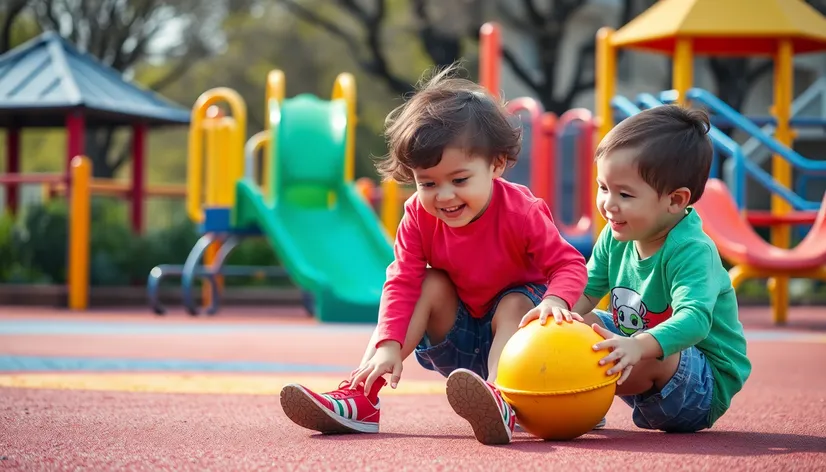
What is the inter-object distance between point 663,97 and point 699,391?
705 cm

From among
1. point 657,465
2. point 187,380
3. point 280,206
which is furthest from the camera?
point 280,206

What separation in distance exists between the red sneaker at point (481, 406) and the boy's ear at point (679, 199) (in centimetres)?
78

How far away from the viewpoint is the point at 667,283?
3434mm

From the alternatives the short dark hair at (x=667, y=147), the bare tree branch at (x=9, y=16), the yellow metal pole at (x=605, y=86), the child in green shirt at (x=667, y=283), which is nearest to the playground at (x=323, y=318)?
the yellow metal pole at (x=605, y=86)

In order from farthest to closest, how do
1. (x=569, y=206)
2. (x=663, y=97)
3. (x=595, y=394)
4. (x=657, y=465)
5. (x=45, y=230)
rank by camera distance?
(x=569, y=206) → (x=45, y=230) → (x=663, y=97) → (x=595, y=394) → (x=657, y=465)

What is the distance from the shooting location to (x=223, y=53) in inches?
1171

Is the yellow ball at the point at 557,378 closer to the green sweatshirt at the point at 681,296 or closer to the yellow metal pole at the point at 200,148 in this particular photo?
the green sweatshirt at the point at 681,296

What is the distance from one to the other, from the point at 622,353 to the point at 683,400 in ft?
1.25

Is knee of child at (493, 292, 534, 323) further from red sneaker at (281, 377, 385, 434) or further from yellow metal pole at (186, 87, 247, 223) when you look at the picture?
yellow metal pole at (186, 87, 247, 223)

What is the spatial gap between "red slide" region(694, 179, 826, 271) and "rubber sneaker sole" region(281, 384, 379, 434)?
6171 mm

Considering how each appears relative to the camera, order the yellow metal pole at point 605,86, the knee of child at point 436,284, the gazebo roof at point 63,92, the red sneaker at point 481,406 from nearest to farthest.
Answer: the red sneaker at point 481,406 < the knee of child at point 436,284 < the yellow metal pole at point 605,86 < the gazebo roof at point 63,92

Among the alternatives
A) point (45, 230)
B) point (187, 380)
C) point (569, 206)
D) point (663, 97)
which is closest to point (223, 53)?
point (569, 206)

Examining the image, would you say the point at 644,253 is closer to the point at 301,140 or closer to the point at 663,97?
the point at 663,97

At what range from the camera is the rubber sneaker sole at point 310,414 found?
3.44 m
